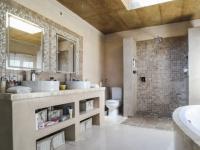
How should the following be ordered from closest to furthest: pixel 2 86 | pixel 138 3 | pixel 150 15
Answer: pixel 2 86 < pixel 138 3 < pixel 150 15

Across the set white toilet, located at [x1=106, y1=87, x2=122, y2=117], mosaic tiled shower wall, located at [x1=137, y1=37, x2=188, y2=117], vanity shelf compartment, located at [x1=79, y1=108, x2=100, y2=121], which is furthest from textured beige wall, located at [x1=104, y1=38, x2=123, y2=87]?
vanity shelf compartment, located at [x1=79, y1=108, x2=100, y2=121]

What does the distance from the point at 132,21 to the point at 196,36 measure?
1.60 metres

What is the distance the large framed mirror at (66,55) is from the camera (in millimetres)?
3439

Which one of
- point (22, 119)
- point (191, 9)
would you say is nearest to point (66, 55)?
point (22, 119)

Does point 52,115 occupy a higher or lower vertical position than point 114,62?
lower

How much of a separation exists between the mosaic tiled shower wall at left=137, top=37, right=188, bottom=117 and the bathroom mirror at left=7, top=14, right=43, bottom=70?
312 cm

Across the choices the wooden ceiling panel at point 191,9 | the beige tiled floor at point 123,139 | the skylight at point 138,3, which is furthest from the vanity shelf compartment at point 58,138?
the wooden ceiling panel at point 191,9

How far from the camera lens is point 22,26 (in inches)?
103

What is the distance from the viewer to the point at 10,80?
240cm

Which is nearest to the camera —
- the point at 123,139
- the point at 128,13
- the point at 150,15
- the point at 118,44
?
the point at 123,139

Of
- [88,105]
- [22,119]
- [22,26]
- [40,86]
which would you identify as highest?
[22,26]

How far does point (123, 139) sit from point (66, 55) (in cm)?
206

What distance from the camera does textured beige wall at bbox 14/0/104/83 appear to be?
3.04 meters

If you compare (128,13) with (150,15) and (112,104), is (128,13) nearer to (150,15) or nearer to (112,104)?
(150,15)
